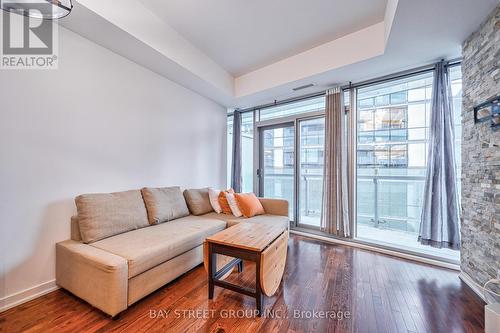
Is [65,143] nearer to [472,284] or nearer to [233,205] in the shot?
[233,205]

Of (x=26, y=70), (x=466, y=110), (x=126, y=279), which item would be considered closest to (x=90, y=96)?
(x=26, y=70)

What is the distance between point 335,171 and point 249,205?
57.5 inches

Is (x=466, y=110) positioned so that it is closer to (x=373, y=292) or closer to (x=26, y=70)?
(x=373, y=292)

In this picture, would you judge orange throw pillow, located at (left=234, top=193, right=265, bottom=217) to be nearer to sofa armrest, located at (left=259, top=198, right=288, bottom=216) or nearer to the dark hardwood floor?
sofa armrest, located at (left=259, top=198, right=288, bottom=216)

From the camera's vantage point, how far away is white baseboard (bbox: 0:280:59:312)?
1.56 metres

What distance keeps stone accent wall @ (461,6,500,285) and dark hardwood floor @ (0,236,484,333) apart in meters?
0.37

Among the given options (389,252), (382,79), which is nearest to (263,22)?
(382,79)

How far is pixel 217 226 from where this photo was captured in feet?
8.27

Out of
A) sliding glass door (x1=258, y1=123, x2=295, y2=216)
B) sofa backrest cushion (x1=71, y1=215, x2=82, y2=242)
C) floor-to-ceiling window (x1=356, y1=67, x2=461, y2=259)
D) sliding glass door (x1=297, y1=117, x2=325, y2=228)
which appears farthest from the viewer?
sliding glass door (x1=258, y1=123, x2=295, y2=216)


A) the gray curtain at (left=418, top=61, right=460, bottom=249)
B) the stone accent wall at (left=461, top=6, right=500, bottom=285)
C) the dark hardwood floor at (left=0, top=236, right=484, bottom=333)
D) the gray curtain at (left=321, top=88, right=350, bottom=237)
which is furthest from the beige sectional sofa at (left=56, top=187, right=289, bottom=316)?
the stone accent wall at (left=461, top=6, right=500, bottom=285)

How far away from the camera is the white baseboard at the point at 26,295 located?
5.13ft

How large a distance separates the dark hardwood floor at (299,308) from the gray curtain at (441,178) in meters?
0.41

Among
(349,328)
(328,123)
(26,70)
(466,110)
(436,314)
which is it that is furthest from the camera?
(328,123)

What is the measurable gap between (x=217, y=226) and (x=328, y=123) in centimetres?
232
